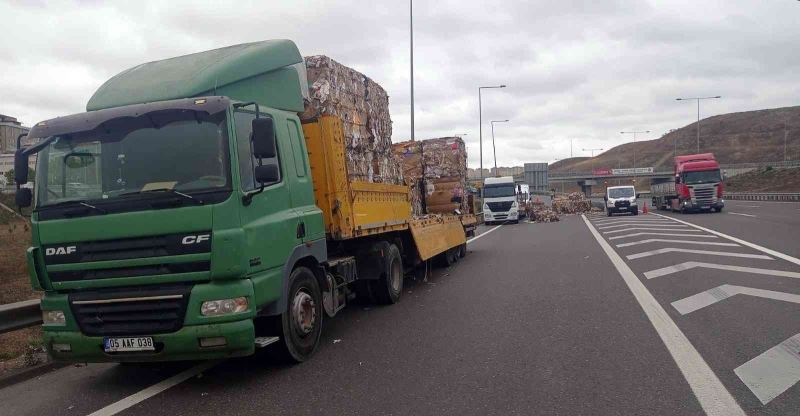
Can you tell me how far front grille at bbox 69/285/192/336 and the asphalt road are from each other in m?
0.63

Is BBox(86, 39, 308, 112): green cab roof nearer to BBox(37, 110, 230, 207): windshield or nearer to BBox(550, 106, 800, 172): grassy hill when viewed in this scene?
BBox(37, 110, 230, 207): windshield

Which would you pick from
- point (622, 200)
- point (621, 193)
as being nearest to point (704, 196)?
point (622, 200)

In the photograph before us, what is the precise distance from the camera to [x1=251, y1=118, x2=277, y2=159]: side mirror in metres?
5.42

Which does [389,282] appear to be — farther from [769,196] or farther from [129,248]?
[769,196]

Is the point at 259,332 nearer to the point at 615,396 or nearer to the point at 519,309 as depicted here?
Result: the point at 615,396

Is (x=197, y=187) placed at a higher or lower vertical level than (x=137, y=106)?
lower

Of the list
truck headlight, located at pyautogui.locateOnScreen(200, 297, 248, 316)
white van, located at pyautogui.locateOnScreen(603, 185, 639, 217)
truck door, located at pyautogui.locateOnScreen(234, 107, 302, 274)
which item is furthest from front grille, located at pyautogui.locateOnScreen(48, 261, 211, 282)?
white van, located at pyautogui.locateOnScreen(603, 185, 639, 217)

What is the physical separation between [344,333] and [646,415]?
4013 millimetres

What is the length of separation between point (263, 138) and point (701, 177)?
35300mm

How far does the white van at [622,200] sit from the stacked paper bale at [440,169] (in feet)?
81.2

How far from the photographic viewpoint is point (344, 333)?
25.1 feet

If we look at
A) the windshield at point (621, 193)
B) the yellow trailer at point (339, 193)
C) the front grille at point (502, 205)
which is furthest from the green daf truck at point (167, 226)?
the windshield at point (621, 193)

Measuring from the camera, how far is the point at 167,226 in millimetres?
5168

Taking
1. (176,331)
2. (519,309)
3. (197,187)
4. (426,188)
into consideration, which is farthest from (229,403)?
(426,188)
